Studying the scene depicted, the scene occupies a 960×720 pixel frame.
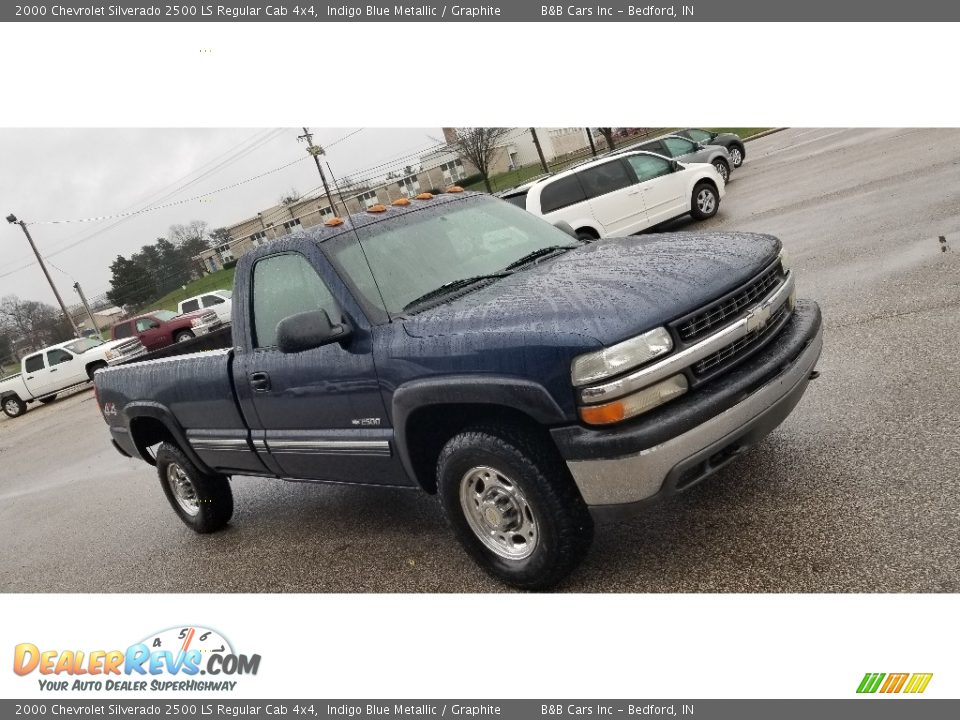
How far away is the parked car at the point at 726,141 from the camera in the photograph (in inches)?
813

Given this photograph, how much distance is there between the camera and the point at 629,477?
9.25 ft

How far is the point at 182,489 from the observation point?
5.66 meters

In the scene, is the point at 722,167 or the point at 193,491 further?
the point at 722,167

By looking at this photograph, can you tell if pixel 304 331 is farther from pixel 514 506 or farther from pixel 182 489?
pixel 182 489

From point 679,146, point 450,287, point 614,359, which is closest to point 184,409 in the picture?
point 450,287

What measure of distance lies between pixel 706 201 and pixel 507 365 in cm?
1150

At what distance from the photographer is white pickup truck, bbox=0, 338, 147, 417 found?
21.7 metres

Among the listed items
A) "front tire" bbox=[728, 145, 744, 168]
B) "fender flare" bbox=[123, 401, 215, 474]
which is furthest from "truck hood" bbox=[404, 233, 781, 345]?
"front tire" bbox=[728, 145, 744, 168]

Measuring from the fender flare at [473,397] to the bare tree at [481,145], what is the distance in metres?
25.1

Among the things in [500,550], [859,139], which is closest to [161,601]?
[500,550]

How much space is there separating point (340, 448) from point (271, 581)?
1.05 metres

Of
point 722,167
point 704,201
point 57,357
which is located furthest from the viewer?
Result: point 57,357

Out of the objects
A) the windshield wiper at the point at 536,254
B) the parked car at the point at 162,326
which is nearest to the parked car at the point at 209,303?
the parked car at the point at 162,326

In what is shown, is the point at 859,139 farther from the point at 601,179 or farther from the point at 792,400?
the point at 792,400
